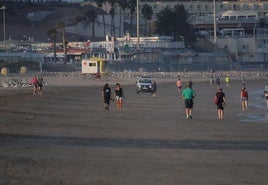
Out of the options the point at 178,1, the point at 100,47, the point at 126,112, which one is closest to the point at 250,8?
the point at 178,1

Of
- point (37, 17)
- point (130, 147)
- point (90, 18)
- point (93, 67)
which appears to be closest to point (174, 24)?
point (90, 18)

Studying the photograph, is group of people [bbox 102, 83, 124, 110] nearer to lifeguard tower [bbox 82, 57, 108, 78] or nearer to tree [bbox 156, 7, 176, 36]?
lifeguard tower [bbox 82, 57, 108, 78]

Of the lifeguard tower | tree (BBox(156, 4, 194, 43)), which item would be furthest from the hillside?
the lifeguard tower

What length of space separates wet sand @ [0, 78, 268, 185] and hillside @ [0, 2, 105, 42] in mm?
77828

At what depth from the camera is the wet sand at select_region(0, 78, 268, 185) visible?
15.0m

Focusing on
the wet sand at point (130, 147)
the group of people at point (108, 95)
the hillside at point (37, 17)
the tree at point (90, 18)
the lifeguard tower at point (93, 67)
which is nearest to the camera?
the wet sand at point (130, 147)

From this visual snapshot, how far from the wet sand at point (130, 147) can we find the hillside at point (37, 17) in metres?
77.8

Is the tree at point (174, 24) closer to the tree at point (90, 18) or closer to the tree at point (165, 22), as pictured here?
the tree at point (165, 22)

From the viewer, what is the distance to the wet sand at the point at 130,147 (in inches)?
591

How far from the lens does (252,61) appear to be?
10538 centimetres

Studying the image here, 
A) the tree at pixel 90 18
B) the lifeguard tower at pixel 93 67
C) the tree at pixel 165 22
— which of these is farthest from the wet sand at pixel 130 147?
the tree at pixel 90 18

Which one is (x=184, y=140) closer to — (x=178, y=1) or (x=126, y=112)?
(x=126, y=112)

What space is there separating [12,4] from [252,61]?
3355 centimetres

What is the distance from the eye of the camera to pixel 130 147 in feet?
63.7
